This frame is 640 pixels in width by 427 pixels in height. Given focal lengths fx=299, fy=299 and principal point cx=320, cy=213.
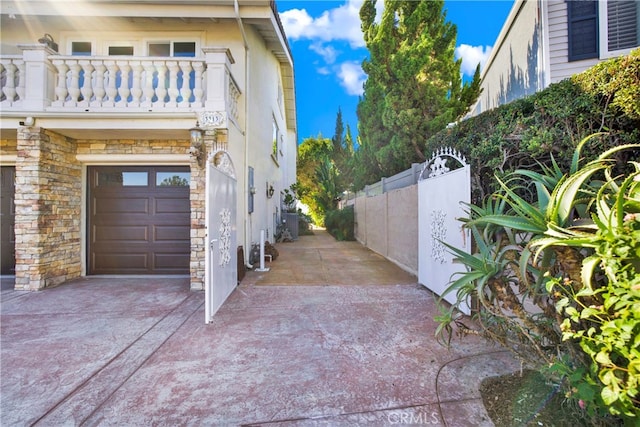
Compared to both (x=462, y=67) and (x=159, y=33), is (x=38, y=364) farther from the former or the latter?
(x=462, y=67)

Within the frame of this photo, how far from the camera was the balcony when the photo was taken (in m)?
5.60

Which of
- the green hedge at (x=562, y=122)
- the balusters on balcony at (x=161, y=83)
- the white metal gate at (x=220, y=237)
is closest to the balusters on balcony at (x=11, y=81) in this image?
the balusters on balcony at (x=161, y=83)

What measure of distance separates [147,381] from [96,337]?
59.7 inches

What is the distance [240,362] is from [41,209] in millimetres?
5560

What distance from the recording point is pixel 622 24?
235 inches

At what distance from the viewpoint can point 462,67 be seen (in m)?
9.75

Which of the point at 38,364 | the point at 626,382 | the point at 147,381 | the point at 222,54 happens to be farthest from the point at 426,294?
the point at 222,54

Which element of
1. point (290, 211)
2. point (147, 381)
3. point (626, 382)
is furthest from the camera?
point (290, 211)

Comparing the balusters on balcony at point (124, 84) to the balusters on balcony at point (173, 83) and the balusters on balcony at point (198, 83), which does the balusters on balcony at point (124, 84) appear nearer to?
the balusters on balcony at point (173, 83)

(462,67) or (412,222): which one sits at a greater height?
(462,67)

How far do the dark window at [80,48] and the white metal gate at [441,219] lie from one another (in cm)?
791

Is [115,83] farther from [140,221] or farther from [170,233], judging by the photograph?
[170,233]

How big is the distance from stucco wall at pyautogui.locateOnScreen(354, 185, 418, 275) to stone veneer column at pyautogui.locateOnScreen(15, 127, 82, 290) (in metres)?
7.38

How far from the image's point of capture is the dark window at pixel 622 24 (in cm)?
591
